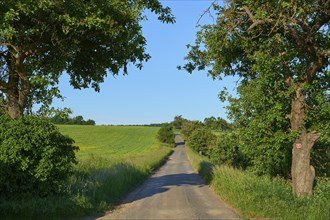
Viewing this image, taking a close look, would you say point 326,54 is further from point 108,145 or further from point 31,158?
point 108,145

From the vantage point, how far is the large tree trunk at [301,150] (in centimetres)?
1537

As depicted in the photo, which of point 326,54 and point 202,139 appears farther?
point 202,139

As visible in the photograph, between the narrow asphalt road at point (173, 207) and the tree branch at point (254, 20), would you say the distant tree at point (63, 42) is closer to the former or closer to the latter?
the tree branch at point (254, 20)

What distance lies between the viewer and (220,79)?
19.1m

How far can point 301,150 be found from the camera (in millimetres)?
15430

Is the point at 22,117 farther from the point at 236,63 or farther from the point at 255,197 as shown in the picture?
the point at 236,63

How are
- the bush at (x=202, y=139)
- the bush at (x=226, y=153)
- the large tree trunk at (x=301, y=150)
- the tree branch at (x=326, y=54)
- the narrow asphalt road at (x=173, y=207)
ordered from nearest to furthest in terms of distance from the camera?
the narrow asphalt road at (x=173, y=207) < the tree branch at (x=326, y=54) < the large tree trunk at (x=301, y=150) < the bush at (x=226, y=153) < the bush at (x=202, y=139)

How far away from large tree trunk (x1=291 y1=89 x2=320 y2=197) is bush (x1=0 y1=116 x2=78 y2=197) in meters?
8.20

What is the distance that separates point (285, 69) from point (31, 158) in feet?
31.3

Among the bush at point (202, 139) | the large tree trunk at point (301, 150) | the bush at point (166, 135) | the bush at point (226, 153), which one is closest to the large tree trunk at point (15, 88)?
the large tree trunk at point (301, 150)

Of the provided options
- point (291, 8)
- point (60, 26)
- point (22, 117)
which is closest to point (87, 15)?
point (60, 26)

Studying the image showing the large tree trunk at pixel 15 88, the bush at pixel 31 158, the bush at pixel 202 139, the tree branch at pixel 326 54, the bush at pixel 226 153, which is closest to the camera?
the bush at pixel 31 158

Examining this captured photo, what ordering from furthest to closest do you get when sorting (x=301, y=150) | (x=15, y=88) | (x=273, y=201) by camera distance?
(x=301, y=150)
(x=15, y=88)
(x=273, y=201)

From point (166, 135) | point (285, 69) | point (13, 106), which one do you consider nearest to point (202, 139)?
point (166, 135)
